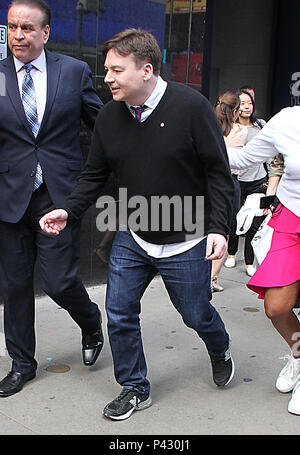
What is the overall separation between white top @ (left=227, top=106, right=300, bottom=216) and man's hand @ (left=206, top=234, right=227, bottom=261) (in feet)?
1.73

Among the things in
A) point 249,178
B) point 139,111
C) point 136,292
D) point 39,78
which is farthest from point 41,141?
point 249,178

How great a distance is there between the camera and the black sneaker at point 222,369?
354 cm

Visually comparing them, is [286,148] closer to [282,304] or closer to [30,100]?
[282,304]

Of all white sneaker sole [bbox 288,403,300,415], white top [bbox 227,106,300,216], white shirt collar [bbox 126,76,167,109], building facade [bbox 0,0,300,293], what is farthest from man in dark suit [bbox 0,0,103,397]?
building facade [bbox 0,0,300,293]

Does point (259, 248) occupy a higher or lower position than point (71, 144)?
lower

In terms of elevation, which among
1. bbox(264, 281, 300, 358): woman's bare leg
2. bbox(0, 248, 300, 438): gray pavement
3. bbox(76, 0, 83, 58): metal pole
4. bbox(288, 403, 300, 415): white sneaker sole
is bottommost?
bbox(0, 248, 300, 438): gray pavement

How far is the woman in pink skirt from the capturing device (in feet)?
10.7

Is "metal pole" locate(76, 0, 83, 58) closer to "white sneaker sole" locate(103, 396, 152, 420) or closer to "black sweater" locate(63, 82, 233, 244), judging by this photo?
"black sweater" locate(63, 82, 233, 244)

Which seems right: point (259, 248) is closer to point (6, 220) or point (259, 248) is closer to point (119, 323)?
point (119, 323)

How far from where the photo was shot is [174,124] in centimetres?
299

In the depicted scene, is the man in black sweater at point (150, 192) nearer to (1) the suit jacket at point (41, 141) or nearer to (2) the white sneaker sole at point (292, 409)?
(1) the suit jacket at point (41, 141)

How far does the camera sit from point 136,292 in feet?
10.6
